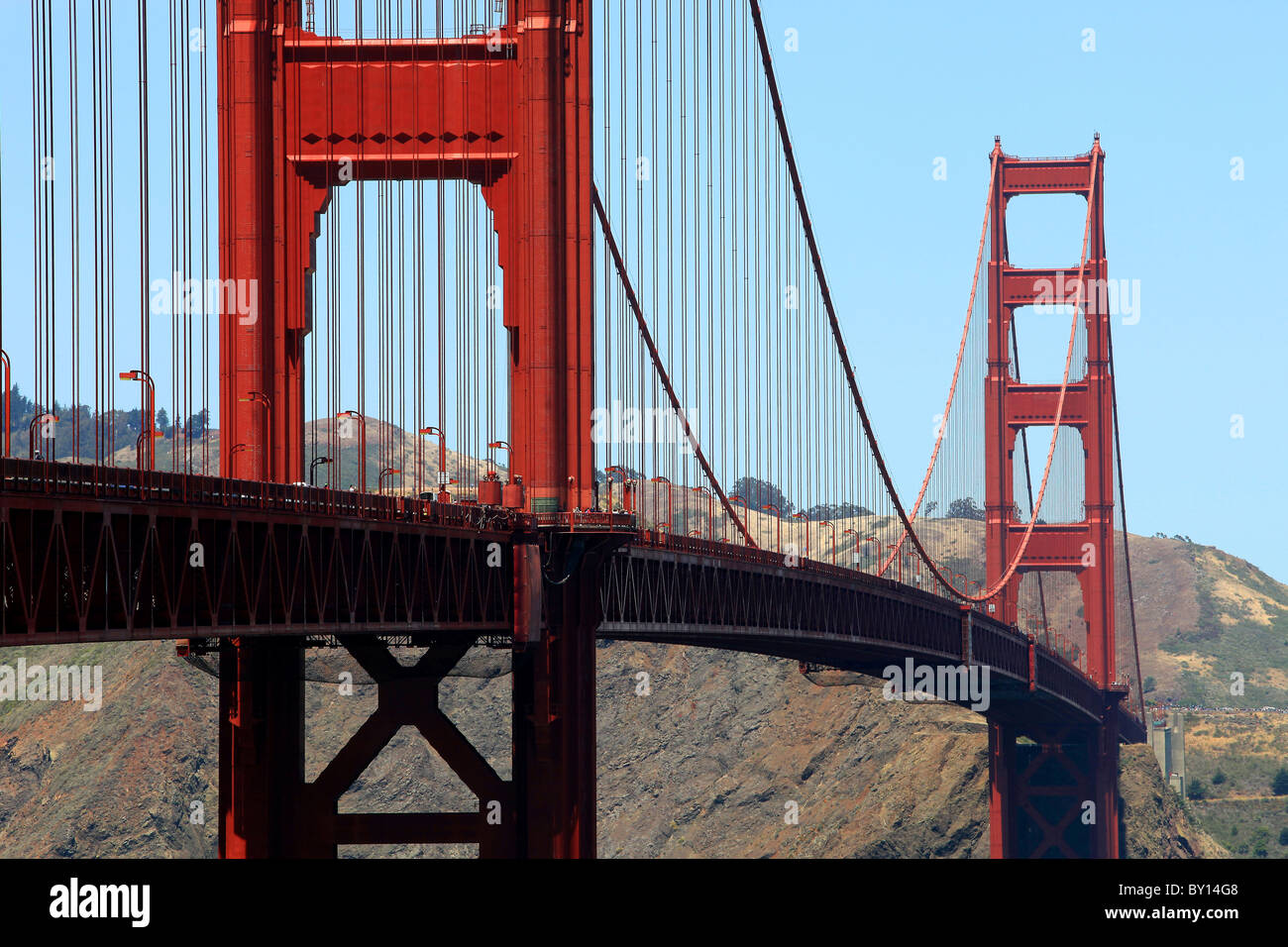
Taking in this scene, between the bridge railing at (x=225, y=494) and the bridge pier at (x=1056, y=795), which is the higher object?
the bridge railing at (x=225, y=494)

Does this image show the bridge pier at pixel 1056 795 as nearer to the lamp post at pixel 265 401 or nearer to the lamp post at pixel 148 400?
the lamp post at pixel 265 401

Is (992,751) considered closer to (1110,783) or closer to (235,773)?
(1110,783)

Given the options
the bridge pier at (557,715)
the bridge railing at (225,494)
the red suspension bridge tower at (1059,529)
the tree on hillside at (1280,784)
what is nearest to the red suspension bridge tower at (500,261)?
the bridge pier at (557,715)

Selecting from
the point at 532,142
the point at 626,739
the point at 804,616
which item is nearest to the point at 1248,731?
the point at 626,739

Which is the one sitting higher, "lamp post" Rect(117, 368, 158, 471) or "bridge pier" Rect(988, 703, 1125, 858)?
"lamp post" Rect(117, 368, 158, 471)

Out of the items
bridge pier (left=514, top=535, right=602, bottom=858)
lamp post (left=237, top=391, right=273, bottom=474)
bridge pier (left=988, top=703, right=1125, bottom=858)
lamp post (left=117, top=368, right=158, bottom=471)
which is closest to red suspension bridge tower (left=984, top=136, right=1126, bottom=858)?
bridge pier (left=988, top=703, right=1125, bottom=858)

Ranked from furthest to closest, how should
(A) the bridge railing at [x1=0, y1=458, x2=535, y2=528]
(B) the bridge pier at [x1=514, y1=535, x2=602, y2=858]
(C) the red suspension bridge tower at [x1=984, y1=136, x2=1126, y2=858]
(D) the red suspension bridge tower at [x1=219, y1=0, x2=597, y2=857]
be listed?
(C) the red suspension bridge tower at [x1=984, y1=136, x2=1126, y2=858], (B) the bridge pier at [x1=514, y1=535, x2=602, y2=858], (D) the red suspension bridge tower at [x1=219, y1=0, x2=597, y2=857], (A) the bridge railing at [x1=0, y1=458, x2=535, y2=528]

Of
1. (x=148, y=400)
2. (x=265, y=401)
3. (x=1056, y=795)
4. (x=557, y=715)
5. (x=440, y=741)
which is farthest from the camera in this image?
(x=1056, y=795)

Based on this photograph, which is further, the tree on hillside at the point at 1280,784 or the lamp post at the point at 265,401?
the tree on hillside at the point at 1280,784

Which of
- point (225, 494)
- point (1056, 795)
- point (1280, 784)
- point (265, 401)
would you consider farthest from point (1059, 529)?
point (225, 494)

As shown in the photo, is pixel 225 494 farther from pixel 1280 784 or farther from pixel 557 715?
pixel 1280 784

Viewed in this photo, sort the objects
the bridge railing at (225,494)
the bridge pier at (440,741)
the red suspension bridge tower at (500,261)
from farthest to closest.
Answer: the red suspension bridge tower at (500,261)
the bridge pier at (440,741)
the bridge railing at (225,494)

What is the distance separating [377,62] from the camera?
4694cm

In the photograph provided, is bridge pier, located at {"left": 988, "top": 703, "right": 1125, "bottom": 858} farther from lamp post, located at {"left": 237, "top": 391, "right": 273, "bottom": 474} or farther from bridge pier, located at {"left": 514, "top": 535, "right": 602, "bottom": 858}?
lamp post, located at {"left": 237, "top": 391, "right": 273, "bottom": 474}
